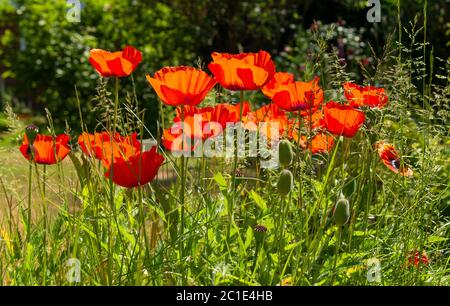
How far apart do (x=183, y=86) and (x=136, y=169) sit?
218mm

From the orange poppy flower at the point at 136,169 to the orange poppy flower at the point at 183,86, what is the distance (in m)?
0.13

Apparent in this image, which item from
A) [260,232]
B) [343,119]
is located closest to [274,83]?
[343,119]

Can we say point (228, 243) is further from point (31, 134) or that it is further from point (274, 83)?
point (31, 134)

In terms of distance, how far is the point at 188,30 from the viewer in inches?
310

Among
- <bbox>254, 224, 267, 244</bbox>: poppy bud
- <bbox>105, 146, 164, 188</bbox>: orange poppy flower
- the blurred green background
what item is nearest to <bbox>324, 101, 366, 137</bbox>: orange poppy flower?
<bbox>254, 224, 267, 244</bbox>: poppy bud

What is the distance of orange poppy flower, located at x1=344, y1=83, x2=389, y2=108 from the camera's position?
2.04m

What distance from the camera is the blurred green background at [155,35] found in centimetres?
731

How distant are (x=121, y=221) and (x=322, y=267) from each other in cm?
61

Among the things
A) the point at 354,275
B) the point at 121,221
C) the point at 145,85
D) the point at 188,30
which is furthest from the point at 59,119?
the point at 354,275

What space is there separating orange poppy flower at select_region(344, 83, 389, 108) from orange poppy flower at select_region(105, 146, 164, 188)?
0.66m

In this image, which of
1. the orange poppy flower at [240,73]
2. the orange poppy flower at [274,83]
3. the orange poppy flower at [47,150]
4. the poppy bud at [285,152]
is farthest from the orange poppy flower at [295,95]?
the orange poppy flower at [47,150]

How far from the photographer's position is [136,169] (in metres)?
1.62

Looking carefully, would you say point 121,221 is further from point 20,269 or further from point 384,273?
point 384,273

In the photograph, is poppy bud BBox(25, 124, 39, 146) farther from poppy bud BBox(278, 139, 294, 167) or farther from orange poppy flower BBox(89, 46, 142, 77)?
poppy bud BBox(278, 139, 294, 167)
